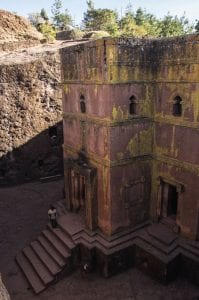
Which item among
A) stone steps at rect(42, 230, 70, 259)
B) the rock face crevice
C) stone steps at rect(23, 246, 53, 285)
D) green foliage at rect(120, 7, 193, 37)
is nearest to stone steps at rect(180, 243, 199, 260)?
stone steps at rect(42, 230, 70, 259)

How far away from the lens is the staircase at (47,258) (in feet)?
31.8

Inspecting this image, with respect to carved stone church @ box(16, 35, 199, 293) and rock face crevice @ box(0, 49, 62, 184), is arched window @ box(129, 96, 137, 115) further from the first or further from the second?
rock face crevice @ box(0, 49, 62, 184)

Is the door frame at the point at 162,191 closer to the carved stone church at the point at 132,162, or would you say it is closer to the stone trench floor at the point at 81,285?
the carved stone church at the point at 132,162

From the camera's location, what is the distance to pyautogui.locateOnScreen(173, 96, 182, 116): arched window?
9352 millimetres

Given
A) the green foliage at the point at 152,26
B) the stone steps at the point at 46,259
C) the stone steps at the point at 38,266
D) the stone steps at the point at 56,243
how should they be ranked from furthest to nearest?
the green foliage at the point at 152,26, the stone steps at the point at 56,243, the stone steps at the point at 46,259, the stone steps at the point at 38,266

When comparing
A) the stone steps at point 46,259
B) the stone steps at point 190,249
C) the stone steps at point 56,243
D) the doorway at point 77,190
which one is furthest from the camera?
the doorway at point 77,190

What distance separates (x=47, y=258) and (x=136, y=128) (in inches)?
229

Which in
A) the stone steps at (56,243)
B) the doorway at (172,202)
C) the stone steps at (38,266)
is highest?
the doorway at (172,202)

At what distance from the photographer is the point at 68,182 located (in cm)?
1183

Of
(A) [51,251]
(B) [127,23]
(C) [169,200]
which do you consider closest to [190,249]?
(C) [169,200]

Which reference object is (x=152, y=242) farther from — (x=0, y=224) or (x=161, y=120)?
(x=0, y=224)

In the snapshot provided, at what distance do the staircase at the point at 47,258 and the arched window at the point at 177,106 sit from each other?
5913mm

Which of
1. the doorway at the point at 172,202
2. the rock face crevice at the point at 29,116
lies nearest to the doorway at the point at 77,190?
the doorway at the point at 172,202

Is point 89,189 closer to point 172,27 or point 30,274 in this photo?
point 30,274
